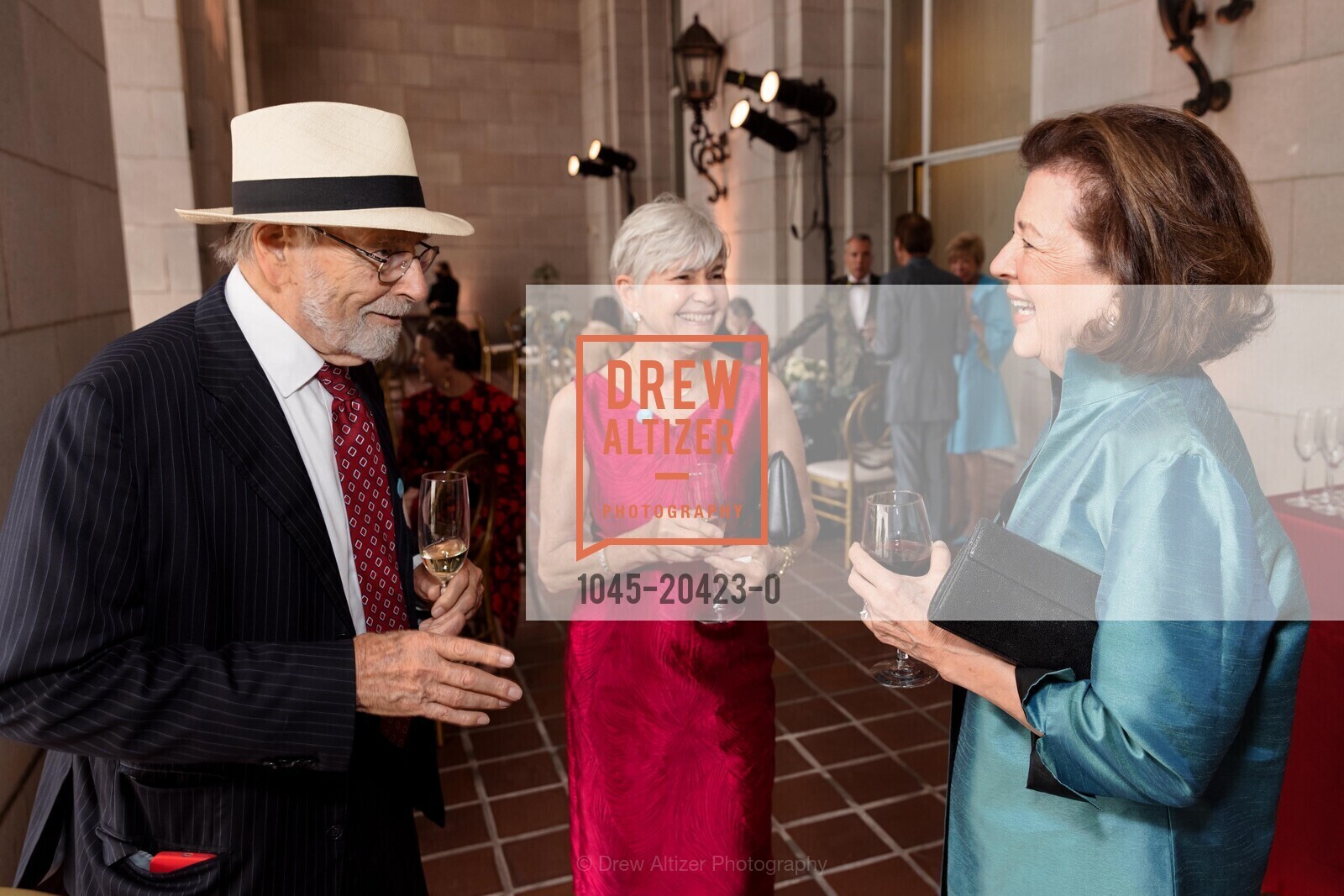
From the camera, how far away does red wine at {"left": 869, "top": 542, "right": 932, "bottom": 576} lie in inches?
45.3

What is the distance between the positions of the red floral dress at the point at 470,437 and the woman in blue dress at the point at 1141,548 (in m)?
2.33

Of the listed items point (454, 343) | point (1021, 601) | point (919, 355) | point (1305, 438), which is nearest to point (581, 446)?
point (1021, 601)

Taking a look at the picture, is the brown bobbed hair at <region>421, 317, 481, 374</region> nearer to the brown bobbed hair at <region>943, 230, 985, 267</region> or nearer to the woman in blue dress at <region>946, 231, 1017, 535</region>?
the woman in blue dress at <region>946, 231, 1017, 535</region>

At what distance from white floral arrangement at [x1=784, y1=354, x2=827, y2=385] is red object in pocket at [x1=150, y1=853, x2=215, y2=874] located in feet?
14.4

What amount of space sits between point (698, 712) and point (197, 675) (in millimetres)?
1005

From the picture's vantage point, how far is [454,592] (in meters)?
1.48

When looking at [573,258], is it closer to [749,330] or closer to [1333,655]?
[749,330]

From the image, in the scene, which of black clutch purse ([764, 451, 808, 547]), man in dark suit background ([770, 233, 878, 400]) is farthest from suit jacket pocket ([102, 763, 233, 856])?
man in dark suit background ([770, 233, 878, 400])

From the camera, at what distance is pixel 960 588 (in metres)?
1.00

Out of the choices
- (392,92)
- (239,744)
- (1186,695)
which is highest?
(392,92)

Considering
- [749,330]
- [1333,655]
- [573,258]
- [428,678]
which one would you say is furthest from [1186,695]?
[573,258]

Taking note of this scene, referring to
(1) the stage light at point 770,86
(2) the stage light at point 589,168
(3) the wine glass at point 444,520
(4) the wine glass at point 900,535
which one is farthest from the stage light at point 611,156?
(4) the wine glass at point 900,535

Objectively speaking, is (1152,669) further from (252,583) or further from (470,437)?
(470,437)

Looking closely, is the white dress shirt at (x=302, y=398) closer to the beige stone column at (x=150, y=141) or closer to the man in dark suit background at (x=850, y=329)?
the beige stone column at (x=150, y=141)
